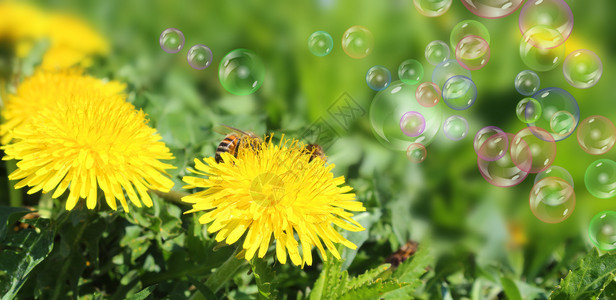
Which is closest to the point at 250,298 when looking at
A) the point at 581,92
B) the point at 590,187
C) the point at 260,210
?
the point at 260,210

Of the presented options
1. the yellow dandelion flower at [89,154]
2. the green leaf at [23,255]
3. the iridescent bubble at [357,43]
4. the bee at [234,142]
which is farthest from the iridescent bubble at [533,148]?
the green leaf at [23,255]

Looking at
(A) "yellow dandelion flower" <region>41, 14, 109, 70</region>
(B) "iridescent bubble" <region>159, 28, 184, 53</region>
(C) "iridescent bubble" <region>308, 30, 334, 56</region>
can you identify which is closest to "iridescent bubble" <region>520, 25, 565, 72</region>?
(C) "iridescent bubble" <region>308, 30, 334, 56</region>

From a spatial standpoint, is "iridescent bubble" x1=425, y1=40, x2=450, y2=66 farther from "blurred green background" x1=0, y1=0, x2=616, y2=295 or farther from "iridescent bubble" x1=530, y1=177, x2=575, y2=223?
"iridescent bubble" x1=530, y1=177, x2=575, y2=223

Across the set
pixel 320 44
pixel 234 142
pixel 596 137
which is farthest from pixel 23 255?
pixel 596 137

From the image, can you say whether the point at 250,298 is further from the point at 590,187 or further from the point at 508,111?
the point at 508,111

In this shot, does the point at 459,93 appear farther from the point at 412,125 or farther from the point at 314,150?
the point at 314,150

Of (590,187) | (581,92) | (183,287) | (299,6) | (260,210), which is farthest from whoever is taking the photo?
(299,6)
